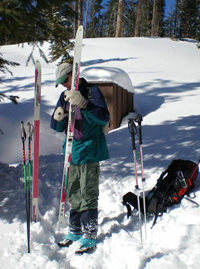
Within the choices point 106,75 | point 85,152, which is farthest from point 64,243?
point 106,75

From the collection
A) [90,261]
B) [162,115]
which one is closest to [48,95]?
[162,115]

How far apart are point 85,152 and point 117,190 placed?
1776 mm

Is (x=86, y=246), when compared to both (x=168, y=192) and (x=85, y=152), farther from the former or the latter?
(x=168, y=192)

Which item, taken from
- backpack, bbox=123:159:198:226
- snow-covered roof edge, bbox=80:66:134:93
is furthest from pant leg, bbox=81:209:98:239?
snow-covered roof edge, bbox=80:66:134:93

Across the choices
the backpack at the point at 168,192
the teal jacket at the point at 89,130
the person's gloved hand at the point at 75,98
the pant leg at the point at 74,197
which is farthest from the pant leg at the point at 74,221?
the person's gloved hand at the point at 75,98

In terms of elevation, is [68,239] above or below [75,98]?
below

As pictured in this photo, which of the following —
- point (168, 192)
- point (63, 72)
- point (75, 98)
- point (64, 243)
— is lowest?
point (64, 243)

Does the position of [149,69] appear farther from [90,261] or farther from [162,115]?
[90,261]

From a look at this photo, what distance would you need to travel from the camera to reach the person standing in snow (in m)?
2.90

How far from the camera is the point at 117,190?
14.8ft

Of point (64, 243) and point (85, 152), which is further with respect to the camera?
point (64, 243)

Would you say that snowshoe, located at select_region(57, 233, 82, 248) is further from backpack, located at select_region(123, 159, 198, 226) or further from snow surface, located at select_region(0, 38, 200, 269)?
backpack, located at select_region(123, 159, 198, 226)

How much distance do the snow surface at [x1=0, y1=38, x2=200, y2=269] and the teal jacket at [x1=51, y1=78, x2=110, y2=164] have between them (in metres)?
1.04

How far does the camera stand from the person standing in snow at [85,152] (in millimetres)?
2904
